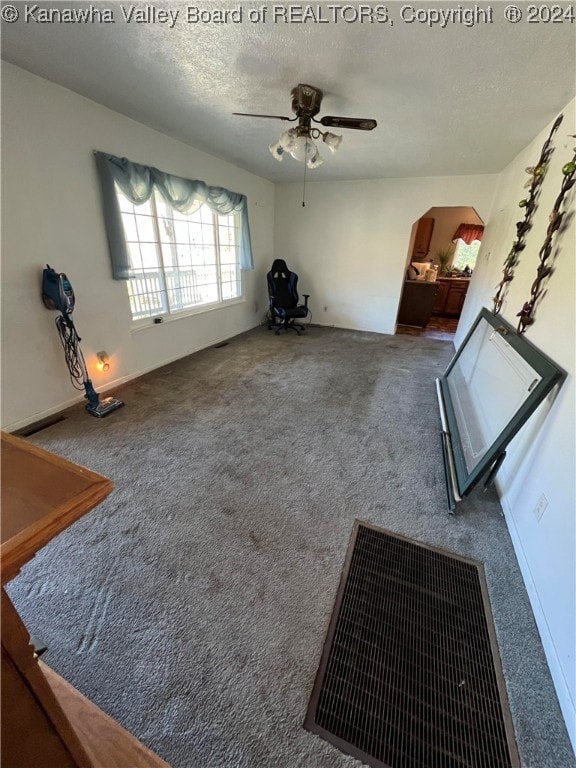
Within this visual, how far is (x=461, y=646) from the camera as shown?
120cm

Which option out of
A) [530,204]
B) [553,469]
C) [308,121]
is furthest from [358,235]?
[553,469]

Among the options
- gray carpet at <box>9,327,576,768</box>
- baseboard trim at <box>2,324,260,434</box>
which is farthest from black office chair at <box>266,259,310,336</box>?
gray carpet at <box>9,327,576,768</box>

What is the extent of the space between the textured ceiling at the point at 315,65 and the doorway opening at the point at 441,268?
3.03 meters

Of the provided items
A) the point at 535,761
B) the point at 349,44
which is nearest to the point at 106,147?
the point at 349,44

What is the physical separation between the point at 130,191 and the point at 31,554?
3.37 m

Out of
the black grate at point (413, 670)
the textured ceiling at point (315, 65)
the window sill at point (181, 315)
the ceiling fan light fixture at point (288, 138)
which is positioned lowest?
the black grate at point (413, 670)

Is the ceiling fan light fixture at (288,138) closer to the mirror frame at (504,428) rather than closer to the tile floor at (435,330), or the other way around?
the mirror frame at (504,428)

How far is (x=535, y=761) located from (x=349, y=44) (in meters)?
3.16

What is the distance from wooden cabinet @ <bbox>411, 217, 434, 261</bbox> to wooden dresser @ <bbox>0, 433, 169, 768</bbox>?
25.4 feet

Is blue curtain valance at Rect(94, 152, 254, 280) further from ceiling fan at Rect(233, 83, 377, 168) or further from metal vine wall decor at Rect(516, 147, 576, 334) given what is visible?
metal vine wall decor at Rect(516, 147, 576, 334)

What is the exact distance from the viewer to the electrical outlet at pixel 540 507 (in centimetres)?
142

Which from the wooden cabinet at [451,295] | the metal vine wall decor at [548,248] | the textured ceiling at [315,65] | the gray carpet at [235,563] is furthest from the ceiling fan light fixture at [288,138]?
the wooden cabinet at [451,295]

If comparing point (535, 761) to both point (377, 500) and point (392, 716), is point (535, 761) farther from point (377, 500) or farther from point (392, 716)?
point (377, 500)

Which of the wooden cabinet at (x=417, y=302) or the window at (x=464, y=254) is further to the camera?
the window at (x=464, y=254)
